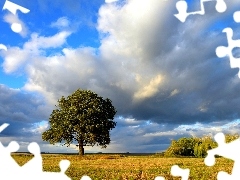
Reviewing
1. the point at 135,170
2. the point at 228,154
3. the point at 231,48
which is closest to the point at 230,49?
the point at 231,48

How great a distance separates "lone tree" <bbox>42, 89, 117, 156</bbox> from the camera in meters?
80.5

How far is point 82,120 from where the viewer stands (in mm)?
80000

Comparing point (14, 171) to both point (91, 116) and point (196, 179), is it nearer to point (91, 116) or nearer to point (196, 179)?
point (196, 179)

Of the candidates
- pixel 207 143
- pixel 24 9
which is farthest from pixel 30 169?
pixel 207 143

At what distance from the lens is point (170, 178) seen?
25.5 metres

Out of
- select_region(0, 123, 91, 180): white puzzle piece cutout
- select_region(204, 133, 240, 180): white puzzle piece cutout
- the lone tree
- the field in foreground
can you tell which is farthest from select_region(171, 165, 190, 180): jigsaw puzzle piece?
the lone tree

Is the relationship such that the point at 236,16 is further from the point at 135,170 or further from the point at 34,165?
the point at 135,170

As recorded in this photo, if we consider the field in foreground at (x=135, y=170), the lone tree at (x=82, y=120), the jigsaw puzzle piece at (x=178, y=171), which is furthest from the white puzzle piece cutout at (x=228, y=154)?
the lone tree at (x=82, y=120)

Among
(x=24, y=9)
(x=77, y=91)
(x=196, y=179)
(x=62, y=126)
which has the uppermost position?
(x=77, y=91)

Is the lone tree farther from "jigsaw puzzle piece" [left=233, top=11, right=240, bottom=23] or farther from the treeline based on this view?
"jigsaw puzzle piece" [left=233, top=11, right=240, bottom=23]

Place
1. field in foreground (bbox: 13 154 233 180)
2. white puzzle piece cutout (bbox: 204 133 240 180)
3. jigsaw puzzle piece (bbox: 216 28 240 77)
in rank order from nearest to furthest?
white puzzle piece cutout (bbox: 204 133 240 180), jigsaw puzzle piece (bbox: 216 28 240 77), field in foreground (bbox: 13 154 233 180)

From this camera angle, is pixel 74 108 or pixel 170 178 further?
pixel 74 108

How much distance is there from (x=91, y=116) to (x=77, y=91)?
708 cm

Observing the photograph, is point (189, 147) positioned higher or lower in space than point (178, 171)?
higher
